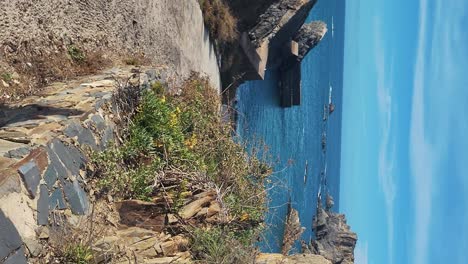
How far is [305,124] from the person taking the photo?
121ft

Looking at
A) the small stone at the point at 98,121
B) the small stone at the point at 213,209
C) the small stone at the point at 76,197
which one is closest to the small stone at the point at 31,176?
the small stone at the point at 76,197

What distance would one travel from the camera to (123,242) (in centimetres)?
495

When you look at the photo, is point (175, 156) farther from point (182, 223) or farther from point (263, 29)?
point (263, 29)

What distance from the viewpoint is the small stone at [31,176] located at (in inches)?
151

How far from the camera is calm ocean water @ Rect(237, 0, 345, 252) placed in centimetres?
2228

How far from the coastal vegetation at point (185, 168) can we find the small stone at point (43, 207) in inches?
45.1

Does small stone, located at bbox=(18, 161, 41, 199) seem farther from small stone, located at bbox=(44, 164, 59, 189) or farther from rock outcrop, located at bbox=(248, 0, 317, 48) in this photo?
rock outcrop, located at bbox=(248, 0, 317, 48)

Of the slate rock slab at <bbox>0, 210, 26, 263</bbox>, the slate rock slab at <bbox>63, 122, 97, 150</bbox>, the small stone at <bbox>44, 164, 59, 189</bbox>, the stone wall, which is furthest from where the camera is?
the slate rock slab at <bbox>63, 122, 97, 150</bbox>

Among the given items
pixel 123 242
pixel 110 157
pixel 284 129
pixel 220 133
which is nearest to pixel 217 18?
pixel 220 133

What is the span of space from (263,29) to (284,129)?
578 inches

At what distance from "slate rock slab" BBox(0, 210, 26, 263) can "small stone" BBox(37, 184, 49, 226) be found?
0.44 m

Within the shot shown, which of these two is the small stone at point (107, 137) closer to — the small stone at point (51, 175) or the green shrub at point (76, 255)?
the small stone at point (51, 175)

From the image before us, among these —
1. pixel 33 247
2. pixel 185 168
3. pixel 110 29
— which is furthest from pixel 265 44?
pixel 33 247

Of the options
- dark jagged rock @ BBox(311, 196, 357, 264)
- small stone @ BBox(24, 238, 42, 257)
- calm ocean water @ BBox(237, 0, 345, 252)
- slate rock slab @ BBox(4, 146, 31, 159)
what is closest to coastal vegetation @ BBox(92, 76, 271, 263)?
slate rock slab @ BBox(4, 146, 31, 159)
